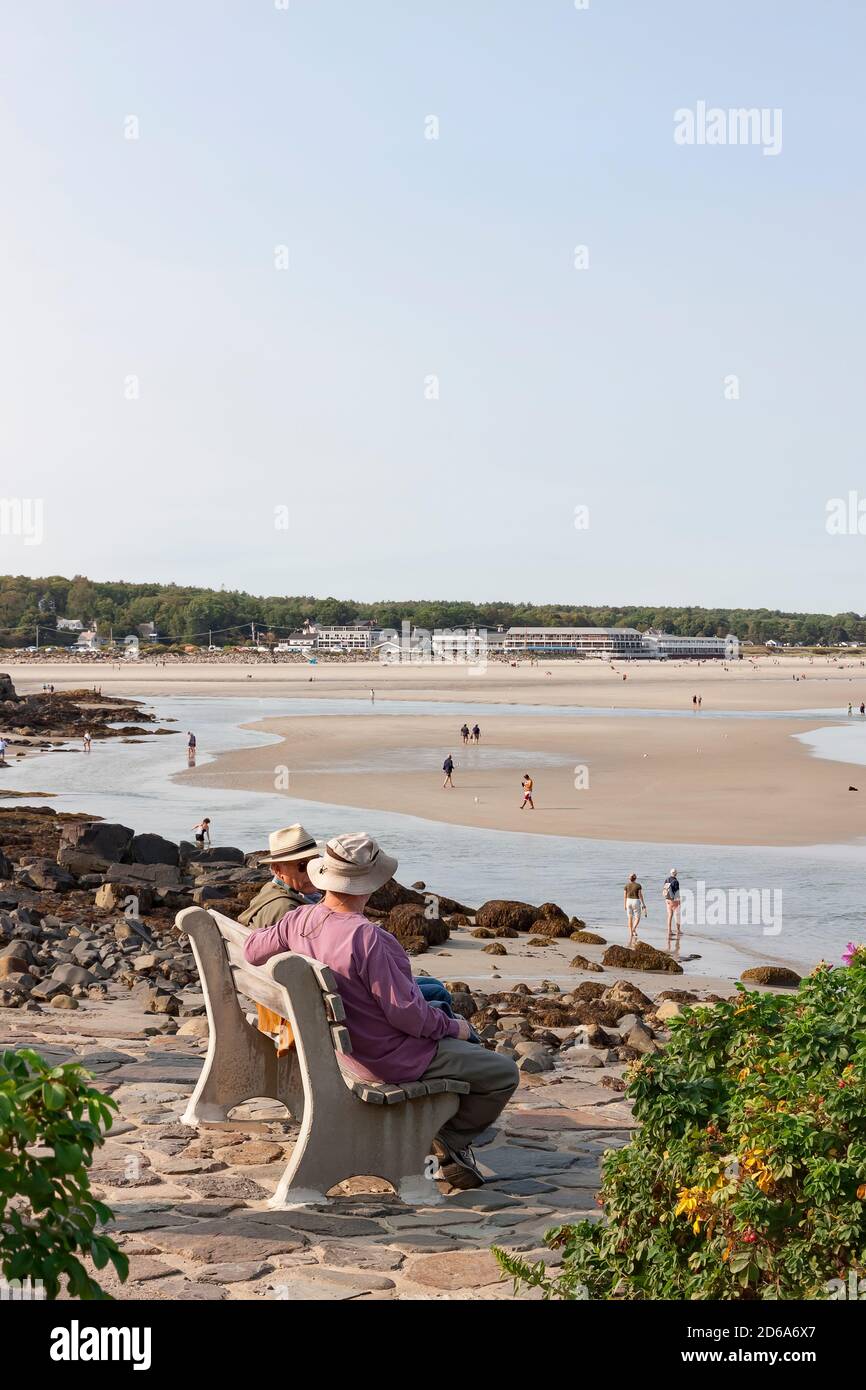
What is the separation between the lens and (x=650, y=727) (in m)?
59.8

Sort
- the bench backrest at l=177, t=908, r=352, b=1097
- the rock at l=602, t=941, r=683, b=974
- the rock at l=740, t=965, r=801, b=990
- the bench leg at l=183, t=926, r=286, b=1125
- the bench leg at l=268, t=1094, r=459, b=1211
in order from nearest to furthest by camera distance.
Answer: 1. the bench backrest at l=177, t=908, r=352, b=1097
2. the bench leg at l=268, t=1094, r=459, b=1211
3. the bench leg at l=183, t=926, r=286, b=1125
4. the rock at l=740, t=965, r=801, b=990
5. the rock at l=602, t=941, r=683, b=974

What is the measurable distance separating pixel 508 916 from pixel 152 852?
240 inches

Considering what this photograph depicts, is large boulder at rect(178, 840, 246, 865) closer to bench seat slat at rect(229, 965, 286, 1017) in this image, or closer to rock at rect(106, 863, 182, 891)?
rock at rect(106, 863, 182, 891)

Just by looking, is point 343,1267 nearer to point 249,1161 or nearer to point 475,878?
point 249,1161

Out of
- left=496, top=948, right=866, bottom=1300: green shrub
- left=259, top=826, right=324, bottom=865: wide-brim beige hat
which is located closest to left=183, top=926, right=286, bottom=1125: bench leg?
left=259, top=826, right=324, bottom=865: wide-brim beige hat

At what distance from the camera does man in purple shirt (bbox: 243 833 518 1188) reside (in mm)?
5828

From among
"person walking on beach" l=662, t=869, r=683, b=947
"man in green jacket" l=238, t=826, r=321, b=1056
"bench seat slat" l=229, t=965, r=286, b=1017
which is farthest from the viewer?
"person walking on beach" l=662, t=869, r=683, b=947

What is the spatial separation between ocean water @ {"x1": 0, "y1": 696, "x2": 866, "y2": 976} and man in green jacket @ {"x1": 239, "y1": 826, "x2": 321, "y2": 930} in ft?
28.8

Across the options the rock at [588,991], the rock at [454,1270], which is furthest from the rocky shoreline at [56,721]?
the rock at [454,1270]

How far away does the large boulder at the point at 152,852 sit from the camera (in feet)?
66.3

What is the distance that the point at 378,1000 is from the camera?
5.83 meters

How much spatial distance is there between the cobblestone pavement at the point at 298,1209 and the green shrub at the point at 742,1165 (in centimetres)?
66

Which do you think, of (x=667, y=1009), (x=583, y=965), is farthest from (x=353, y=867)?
(x=583, y=965)
